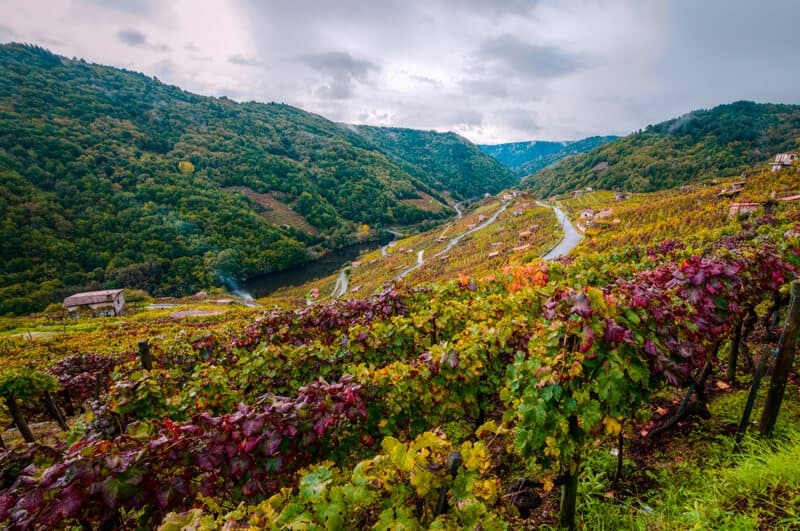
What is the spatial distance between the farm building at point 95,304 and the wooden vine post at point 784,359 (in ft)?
242

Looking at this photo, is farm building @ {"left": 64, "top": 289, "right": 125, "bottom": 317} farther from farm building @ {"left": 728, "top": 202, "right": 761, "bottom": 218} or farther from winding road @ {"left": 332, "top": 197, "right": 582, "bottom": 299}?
farm building @ {"left": 728, "top": 202, "right": 761, "bottom": 218}

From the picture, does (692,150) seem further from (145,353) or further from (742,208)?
(145,353)

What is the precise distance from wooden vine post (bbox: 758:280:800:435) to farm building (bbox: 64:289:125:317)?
73805 mm

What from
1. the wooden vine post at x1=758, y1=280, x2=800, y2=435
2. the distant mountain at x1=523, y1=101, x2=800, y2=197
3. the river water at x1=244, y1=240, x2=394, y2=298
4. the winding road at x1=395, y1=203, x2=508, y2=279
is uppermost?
the distant mountain at x1=523, y1=101, x2=800, y2=197

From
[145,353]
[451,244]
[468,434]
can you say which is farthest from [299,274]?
[468,434]

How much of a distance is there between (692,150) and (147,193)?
8009 inches

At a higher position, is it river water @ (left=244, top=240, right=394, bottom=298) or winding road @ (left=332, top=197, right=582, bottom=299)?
winding road @ (left=332, top=197, right=582, bottom=299)

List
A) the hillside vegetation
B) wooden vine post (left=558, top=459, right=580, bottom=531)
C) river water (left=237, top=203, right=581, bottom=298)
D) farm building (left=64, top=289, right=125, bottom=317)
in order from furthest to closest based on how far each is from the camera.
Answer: river water (left=237, top=203, right=581, bottom=298) → farm building (left=64, top=289, right=125, bottom=317) → wooden vine post (left=558, top=459, right=580, bottom=531) → the hillside vegetation

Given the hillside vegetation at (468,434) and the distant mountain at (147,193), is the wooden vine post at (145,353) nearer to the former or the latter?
the hillside vegetation at (468,434)

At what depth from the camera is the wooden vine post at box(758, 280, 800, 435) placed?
370 centimetres

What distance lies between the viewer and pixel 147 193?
110875mm

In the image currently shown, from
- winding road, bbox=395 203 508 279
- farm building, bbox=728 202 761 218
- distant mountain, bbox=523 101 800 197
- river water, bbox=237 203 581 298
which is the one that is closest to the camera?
farm building, bbox=728 202 761 218

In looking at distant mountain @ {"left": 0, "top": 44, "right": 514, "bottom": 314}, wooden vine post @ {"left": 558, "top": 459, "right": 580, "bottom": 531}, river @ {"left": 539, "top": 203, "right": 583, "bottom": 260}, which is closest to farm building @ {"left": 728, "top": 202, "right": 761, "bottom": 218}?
river @ {"left": 539, "top": 203, "right": 583, "bottom": 260}

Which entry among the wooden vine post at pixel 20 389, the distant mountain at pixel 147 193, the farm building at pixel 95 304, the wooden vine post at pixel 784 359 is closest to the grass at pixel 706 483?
the wooden vine post at pixel 784 359
